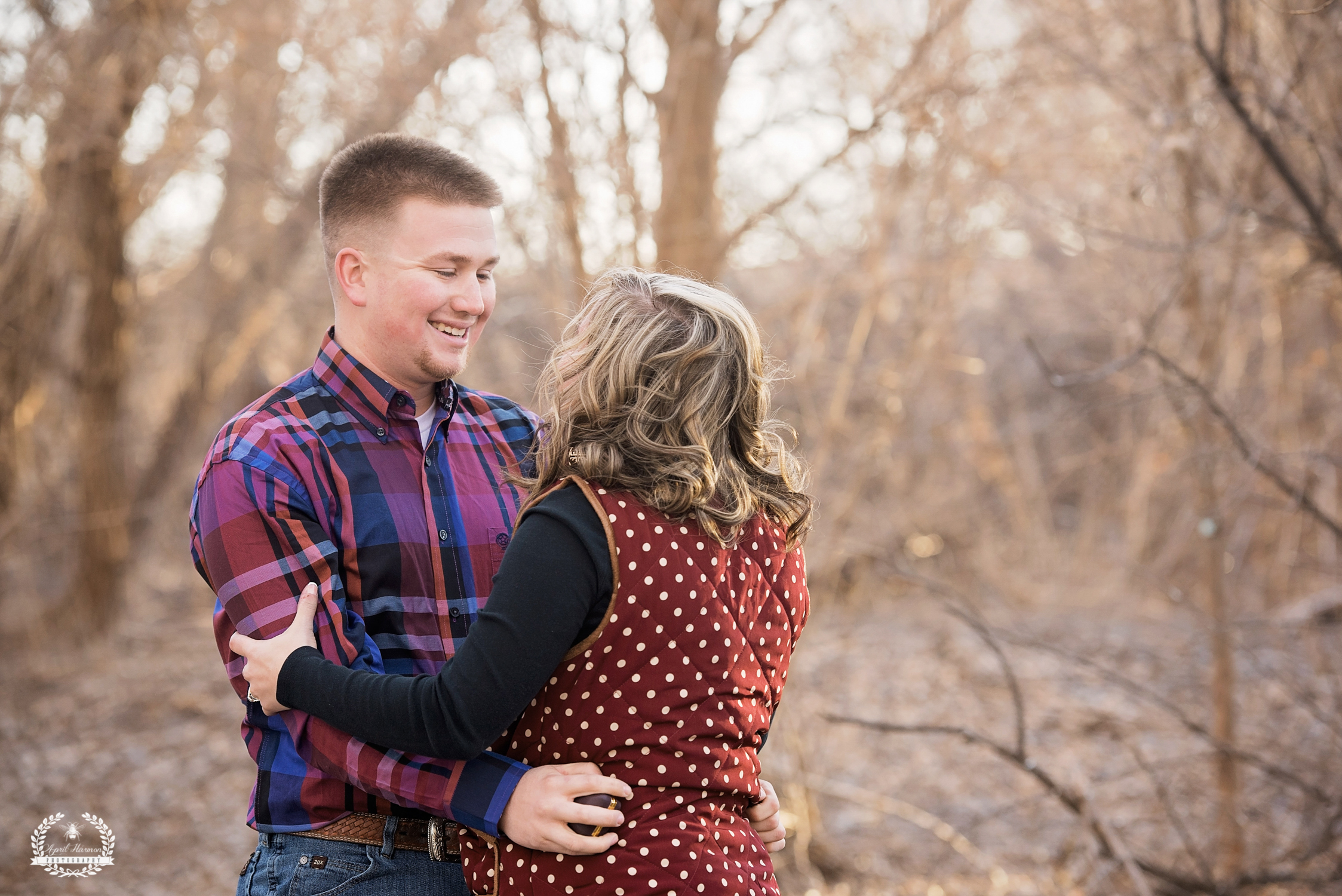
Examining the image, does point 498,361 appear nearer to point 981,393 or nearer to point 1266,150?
point 1266,150

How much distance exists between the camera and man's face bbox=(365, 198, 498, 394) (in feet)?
6.17

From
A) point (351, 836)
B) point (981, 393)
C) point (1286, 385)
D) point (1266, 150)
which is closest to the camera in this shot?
point (351, 836)

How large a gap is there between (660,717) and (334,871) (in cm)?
62

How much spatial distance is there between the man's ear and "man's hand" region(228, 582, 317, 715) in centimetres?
57

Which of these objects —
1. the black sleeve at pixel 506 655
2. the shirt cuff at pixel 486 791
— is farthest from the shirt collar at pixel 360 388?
the shirt cuff at pixel 486 791

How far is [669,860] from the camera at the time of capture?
146 cm

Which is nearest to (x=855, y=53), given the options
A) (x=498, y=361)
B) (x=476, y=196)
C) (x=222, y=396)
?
(x=498, y=361)

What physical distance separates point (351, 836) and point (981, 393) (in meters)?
8.94

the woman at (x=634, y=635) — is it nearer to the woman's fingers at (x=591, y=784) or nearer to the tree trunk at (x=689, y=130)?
the woman's fingers at (x=591, y=784)

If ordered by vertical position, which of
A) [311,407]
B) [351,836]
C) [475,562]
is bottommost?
[351,836]

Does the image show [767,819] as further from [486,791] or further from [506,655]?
[506,655]

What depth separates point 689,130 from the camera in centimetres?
371

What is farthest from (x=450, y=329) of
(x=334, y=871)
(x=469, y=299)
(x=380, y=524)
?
(x=334, y=871)

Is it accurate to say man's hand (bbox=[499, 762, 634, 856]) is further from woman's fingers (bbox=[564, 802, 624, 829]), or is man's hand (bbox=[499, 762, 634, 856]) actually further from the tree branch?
the tree branch
